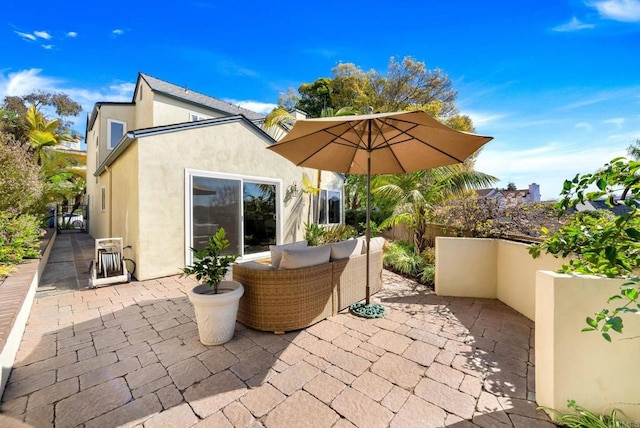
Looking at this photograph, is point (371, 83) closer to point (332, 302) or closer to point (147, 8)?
point (147, 8)

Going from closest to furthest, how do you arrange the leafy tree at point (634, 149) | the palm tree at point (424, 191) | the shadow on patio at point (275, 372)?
the shadow on patio at point (275, 372) → the palm tree at point (424, 191) → the leafy tree at point (634, 149)

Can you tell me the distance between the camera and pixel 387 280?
6023mm

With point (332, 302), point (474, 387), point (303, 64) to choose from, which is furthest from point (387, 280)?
point (303, 64)

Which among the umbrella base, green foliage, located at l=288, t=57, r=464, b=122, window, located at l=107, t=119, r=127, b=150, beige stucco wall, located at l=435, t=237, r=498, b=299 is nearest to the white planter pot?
the umbrella base

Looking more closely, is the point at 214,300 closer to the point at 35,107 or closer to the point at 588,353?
the point at 588,353

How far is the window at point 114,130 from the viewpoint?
462 inches

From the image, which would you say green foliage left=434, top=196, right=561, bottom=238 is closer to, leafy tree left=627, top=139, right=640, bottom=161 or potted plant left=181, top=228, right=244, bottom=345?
potted plant left=181, top=228, right=244, bottom=345

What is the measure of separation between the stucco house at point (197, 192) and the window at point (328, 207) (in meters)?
0.32

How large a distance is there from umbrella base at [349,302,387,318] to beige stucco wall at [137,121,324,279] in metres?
4.13

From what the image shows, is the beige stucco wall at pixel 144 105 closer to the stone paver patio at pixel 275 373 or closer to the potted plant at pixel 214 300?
the stone paver patio at pixel 275 373

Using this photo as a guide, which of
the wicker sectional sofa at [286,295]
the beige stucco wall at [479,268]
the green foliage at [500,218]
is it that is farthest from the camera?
the green foliage at [500,218]

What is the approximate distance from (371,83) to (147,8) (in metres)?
14.8

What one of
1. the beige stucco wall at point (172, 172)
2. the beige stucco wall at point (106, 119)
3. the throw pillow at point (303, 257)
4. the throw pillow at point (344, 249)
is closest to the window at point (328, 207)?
the beige stucco wall at point (172, 172)

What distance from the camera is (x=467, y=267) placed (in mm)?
4875
